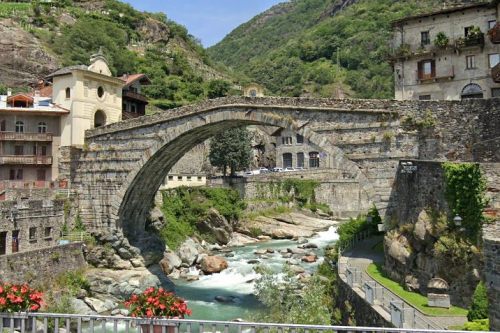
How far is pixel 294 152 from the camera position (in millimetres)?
74250

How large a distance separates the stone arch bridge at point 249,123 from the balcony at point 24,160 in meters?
1.62

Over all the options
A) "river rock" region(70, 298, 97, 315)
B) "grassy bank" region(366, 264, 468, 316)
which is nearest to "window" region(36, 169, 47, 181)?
"river rock" region(70, 298, 97, 315)

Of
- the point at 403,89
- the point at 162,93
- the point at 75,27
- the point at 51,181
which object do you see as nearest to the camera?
the point at 51,181

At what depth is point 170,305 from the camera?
10414 millimetres

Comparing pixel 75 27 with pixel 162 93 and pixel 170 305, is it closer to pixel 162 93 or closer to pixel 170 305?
pixel 162 93

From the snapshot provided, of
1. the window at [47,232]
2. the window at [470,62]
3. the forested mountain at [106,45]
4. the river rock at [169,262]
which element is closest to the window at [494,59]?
the window at [470,62]

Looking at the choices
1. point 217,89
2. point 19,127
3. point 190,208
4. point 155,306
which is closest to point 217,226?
point 190,208

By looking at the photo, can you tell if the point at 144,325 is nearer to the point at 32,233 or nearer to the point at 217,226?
the point at 32,233

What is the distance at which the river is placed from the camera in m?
26.6

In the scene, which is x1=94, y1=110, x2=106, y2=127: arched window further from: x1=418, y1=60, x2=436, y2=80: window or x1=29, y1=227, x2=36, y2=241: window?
x1=418, y1=60, x2=436, y2=80: window

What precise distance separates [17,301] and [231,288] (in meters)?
21.5

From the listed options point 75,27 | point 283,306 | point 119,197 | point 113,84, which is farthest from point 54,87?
point 75,27

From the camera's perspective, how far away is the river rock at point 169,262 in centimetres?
3522

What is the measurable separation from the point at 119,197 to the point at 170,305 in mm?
23272
